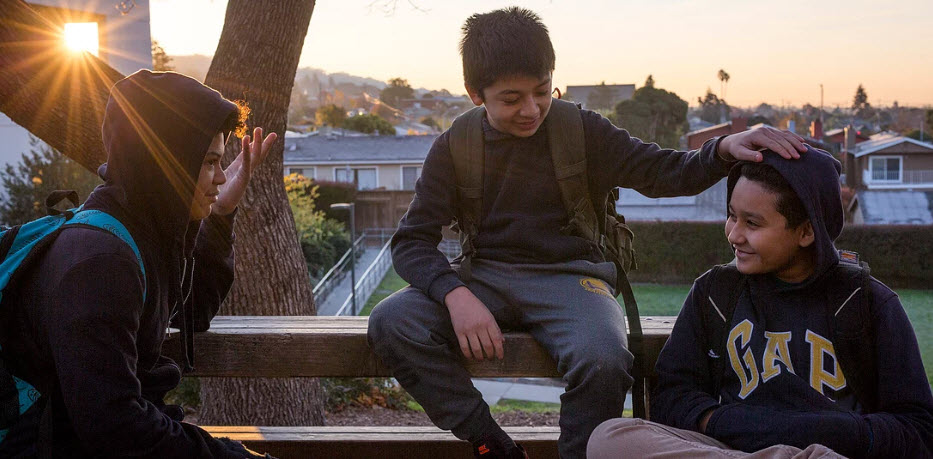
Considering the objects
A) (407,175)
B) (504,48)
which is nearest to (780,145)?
(504,48)

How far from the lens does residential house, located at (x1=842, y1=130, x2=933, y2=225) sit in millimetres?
39844

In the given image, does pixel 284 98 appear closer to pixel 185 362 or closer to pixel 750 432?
pixel 185 362

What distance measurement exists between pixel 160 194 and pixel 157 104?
228mm

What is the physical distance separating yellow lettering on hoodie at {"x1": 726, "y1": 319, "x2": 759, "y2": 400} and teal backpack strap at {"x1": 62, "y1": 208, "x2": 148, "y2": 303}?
1.62 metres

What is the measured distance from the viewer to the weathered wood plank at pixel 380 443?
3.04 metres

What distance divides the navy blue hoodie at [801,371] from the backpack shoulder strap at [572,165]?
0.46 meters

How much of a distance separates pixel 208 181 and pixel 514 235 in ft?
3.37

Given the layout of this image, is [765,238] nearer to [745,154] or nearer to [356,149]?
[745,154]

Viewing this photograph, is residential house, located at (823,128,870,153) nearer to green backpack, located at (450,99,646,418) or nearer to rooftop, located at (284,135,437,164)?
rooftop, located at (284,135,437,164)

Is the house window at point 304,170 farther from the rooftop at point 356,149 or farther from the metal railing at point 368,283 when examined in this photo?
the metal railing at point 368,283

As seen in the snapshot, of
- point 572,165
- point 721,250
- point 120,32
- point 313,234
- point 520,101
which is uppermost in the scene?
point 120,32

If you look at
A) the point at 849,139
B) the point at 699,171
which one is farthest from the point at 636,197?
the point at 699,171

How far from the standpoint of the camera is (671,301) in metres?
31.0

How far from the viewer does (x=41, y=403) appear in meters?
1.96
